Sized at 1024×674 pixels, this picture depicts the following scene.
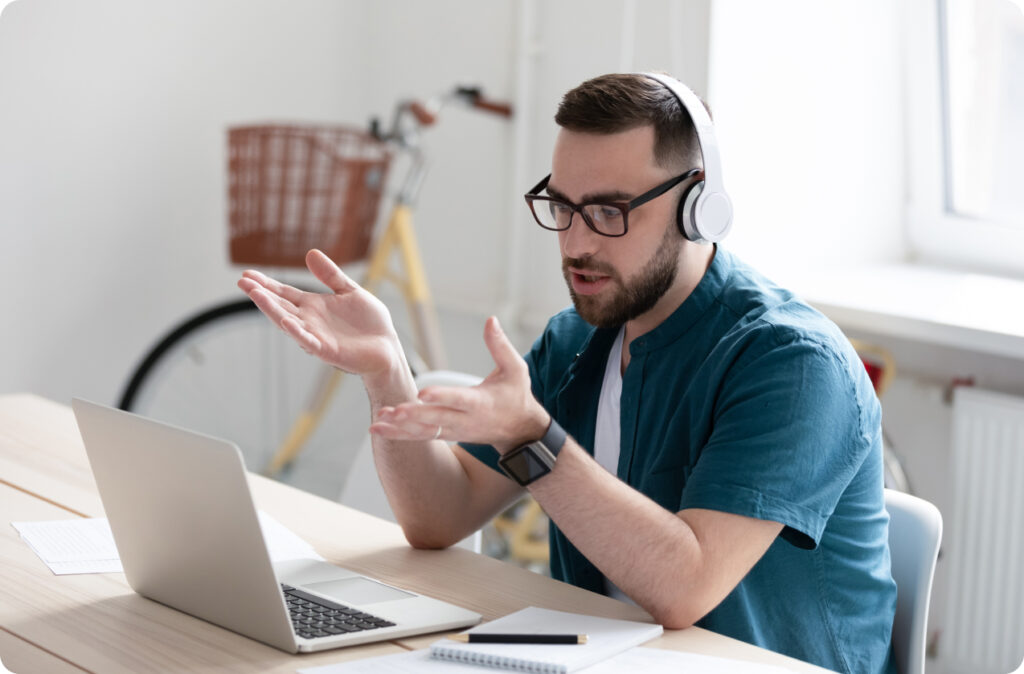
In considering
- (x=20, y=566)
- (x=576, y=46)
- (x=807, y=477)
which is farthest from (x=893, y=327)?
(x=20, y=566)

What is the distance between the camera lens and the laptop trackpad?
1.22 meters

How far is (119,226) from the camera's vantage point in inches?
115

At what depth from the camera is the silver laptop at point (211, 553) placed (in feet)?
3.52

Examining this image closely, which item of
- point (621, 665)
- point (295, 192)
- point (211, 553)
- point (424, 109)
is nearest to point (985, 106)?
point (424, 109)

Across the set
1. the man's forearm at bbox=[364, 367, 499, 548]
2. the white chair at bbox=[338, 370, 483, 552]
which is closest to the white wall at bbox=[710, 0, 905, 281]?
the white chair at bbox=[338, 370, 483, 552]

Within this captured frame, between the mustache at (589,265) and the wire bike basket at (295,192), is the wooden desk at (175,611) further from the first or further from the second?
the wire bike basket at (295,192)

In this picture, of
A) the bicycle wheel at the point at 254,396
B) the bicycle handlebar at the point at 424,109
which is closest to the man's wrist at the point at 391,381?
the bicycle handlebar at the point at 424,109

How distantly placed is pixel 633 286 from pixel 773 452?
0.29 metres

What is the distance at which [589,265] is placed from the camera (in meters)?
1.42

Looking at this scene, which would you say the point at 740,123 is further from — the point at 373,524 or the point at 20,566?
the point at 20,566

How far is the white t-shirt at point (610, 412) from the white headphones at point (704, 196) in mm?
211

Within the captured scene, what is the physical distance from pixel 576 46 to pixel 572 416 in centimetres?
139

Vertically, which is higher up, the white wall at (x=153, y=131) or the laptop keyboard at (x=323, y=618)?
the white wall at (x=153, y=131)

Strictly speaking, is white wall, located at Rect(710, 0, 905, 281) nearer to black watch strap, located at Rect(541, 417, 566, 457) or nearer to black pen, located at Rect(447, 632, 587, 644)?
black watch strap, located at Rect(541, 417, 566, 457)
